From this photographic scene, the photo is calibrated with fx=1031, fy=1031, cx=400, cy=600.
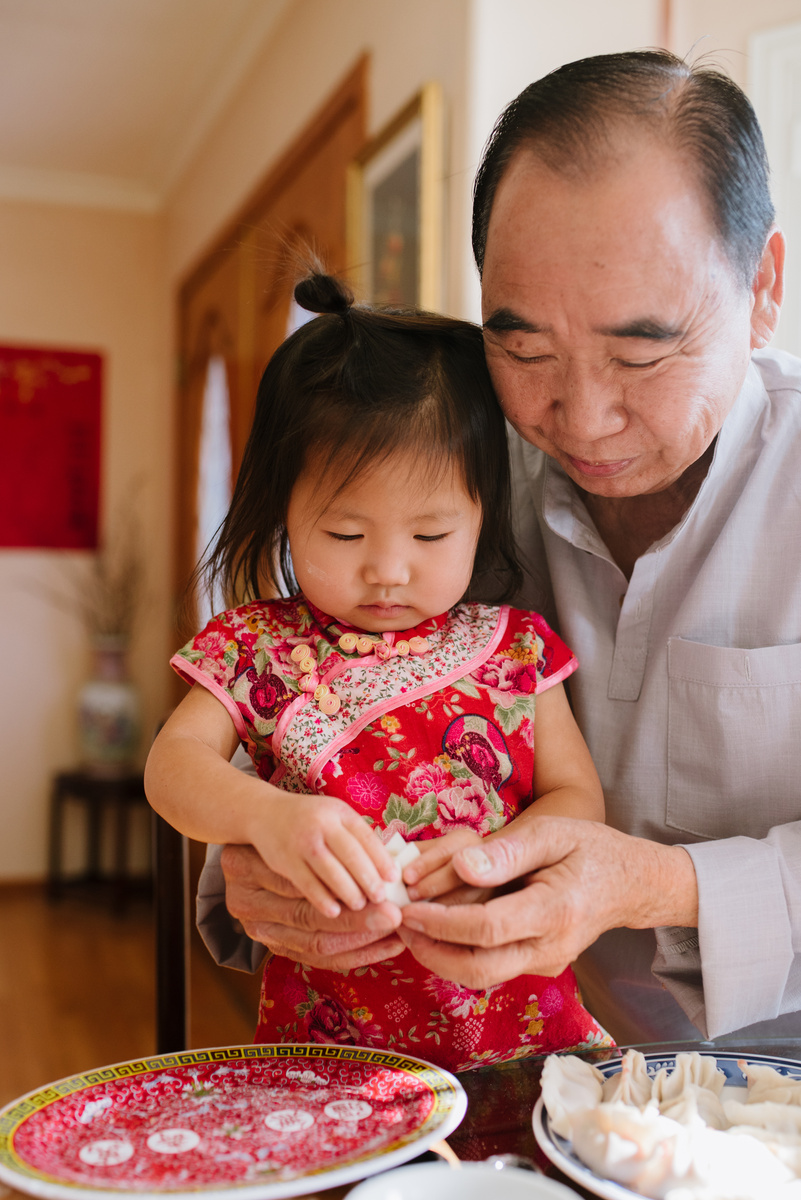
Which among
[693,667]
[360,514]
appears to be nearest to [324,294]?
[360,514]

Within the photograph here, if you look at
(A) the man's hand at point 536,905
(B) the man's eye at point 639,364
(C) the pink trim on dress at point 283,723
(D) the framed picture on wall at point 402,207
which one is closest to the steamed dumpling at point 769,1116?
(A) the man's hand at point 536,905

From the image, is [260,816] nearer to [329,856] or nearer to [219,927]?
[329,856]

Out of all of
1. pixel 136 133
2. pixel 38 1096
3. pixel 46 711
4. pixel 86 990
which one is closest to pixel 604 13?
pixel 38 1096

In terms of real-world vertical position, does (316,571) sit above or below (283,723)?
above

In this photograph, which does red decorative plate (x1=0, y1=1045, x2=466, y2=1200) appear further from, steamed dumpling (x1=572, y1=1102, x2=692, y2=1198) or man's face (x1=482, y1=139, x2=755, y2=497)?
man's face (x1=482, y1=139, x2=755, y2=497)

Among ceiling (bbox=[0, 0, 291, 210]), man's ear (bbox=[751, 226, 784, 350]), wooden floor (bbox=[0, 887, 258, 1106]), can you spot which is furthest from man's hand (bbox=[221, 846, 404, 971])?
ceiling (bbox=[0, 0, 291, 210])

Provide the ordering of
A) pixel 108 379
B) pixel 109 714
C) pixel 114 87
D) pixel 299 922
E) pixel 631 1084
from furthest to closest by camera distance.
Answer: pixel 108 379
pixel 109 714
pixel 114 87
pixel 299 922
pixel 631 1084

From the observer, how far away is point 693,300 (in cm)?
95

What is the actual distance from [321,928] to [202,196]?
14.8 feet

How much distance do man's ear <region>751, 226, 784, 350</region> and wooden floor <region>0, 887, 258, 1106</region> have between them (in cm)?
212

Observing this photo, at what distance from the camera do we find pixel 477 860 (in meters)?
0.77

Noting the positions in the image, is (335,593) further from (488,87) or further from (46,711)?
(46,711)

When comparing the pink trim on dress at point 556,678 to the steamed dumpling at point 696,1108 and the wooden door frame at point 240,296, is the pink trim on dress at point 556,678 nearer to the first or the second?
the steamed dumpling at point 696,1108

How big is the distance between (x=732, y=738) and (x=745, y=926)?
260 mm
